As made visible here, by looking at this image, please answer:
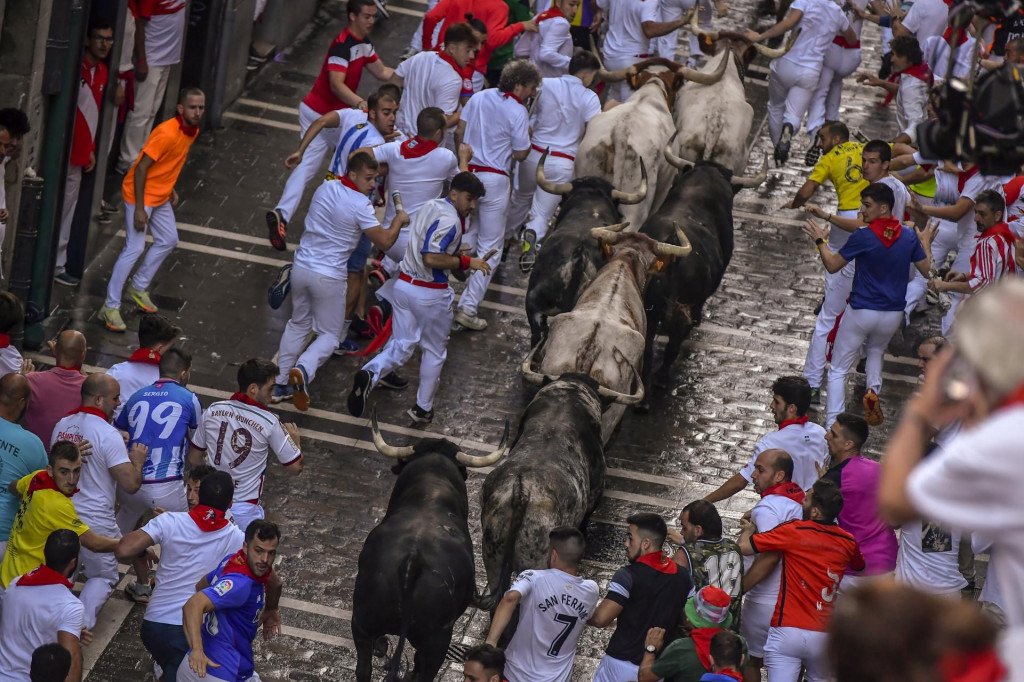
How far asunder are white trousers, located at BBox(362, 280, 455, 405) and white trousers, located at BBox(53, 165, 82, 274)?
3444 mm

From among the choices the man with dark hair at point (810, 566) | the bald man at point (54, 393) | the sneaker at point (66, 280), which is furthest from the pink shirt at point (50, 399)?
the man with dark hair at point (810, 566)

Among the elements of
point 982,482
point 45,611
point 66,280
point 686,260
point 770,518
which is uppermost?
point 982,482

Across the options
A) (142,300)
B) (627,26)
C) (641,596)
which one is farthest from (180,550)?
(627,26)

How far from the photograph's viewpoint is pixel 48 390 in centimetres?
962

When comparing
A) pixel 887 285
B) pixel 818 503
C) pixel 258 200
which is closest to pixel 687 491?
pixel 887 285

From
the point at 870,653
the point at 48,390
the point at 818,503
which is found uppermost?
the point at 870,653

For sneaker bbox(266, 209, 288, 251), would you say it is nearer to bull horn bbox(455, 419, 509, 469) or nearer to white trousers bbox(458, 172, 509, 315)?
white trousers bbox(458, 172, 509, 315)

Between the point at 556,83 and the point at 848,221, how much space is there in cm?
371

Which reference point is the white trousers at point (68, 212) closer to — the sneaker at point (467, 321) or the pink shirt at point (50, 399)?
the sneaker at point (467, 321)

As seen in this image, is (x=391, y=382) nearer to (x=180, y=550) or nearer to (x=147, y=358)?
(x=147, y=358)

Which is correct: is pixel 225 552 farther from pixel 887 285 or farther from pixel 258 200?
pixel 258 200

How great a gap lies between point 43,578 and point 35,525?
1.94 feet

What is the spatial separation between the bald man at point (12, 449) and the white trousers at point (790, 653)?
15.3 feet

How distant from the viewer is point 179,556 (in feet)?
27.5
